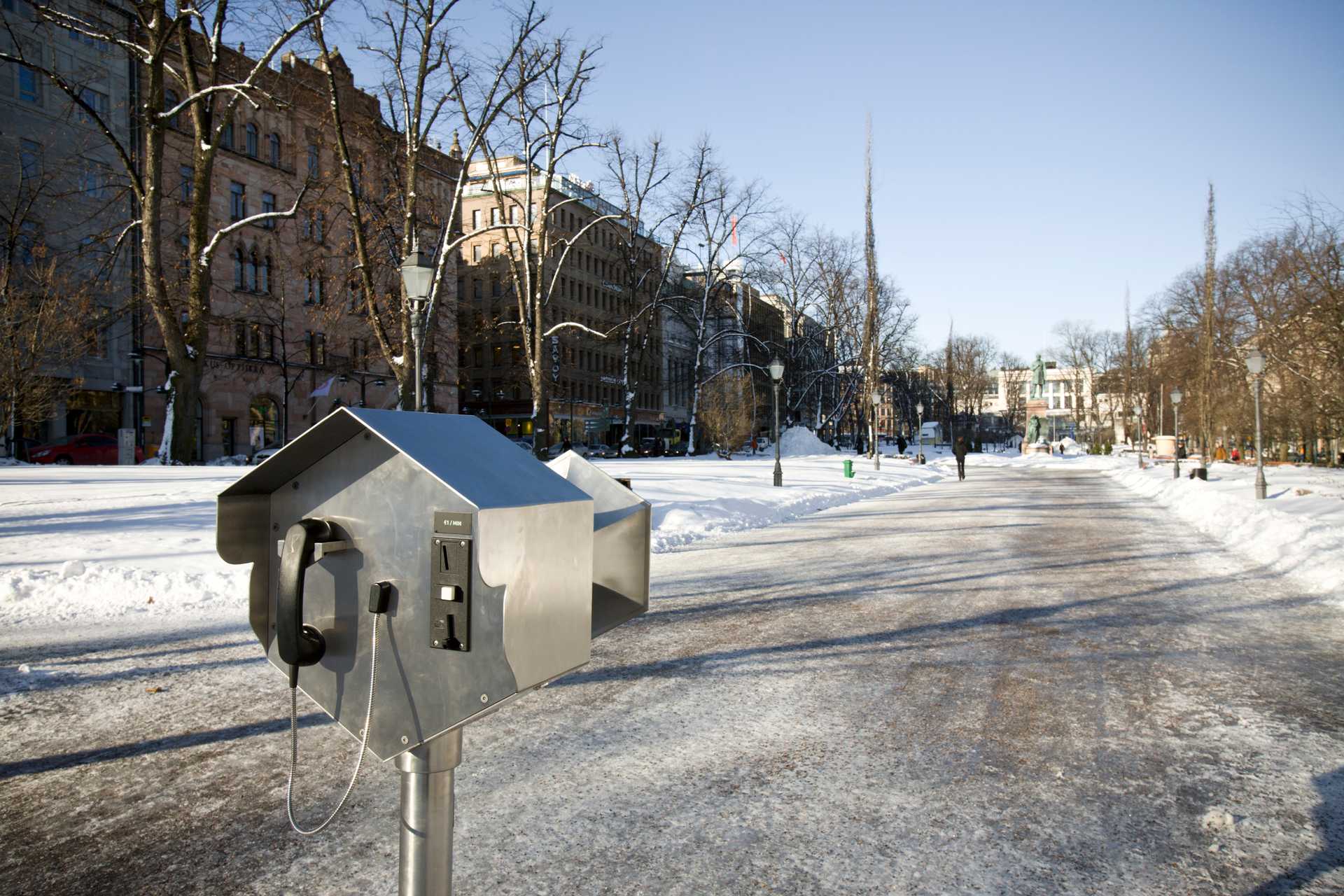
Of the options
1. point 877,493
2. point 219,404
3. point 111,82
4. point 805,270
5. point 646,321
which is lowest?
point 877,493

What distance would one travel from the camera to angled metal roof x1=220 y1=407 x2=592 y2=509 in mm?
1718

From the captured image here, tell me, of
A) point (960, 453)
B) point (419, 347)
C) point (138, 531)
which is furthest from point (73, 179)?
point (960, 453)

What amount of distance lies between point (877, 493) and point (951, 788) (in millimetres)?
24196

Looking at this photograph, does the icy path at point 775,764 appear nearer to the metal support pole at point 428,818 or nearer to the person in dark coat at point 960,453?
the metal support pole at point 428,818

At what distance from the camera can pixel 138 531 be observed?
1085 centimetres

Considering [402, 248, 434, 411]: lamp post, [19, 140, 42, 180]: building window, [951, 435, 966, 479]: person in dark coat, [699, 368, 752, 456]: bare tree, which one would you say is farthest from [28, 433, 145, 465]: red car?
[951, 435, 966, 479]: person in dark coat

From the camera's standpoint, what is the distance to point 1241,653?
638 centimetres

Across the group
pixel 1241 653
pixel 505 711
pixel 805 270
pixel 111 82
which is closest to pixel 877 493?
pixel 1241 653

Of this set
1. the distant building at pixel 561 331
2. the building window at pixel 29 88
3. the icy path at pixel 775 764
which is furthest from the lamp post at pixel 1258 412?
the distant building at pixel 561 331

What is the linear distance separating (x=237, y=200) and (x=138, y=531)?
142 feet

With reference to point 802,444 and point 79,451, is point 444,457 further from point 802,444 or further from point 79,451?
point 802,444

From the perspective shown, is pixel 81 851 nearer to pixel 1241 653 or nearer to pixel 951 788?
pixel 951 788

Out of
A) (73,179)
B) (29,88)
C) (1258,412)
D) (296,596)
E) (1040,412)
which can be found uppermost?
(29,88)

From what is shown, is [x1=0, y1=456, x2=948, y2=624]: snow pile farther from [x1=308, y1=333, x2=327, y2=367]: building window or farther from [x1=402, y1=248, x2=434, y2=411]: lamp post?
[x1=308, y1=333, x2=327, y2=367]: building window
